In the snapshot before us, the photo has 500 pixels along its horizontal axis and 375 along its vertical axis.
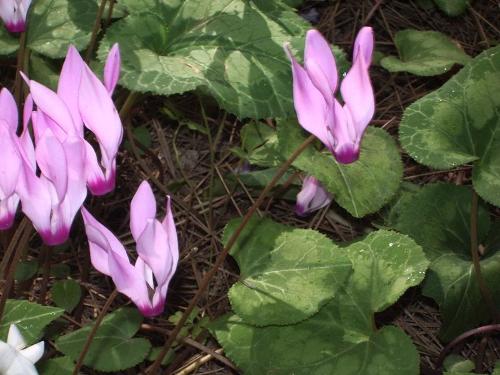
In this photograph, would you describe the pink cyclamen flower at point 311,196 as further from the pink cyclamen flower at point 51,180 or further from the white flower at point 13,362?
the white flower at point 13,362

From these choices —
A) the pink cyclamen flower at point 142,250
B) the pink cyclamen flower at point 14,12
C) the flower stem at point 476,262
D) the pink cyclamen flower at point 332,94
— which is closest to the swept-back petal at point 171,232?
the pink cyclamen flower at point 142,250

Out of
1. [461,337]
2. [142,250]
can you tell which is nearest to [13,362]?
[142,250]

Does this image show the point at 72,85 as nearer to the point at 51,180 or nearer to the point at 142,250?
the point at 51,180

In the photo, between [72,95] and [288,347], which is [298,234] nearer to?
[288,347]

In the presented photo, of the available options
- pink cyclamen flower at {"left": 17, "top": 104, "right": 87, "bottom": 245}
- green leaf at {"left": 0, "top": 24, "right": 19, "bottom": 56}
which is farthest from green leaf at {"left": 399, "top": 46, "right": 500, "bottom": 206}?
green leaf at {"left": 0, "top": 24, "right": 19, "bottom": 56}

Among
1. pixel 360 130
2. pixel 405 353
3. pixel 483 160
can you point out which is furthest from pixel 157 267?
pixel 483 160
